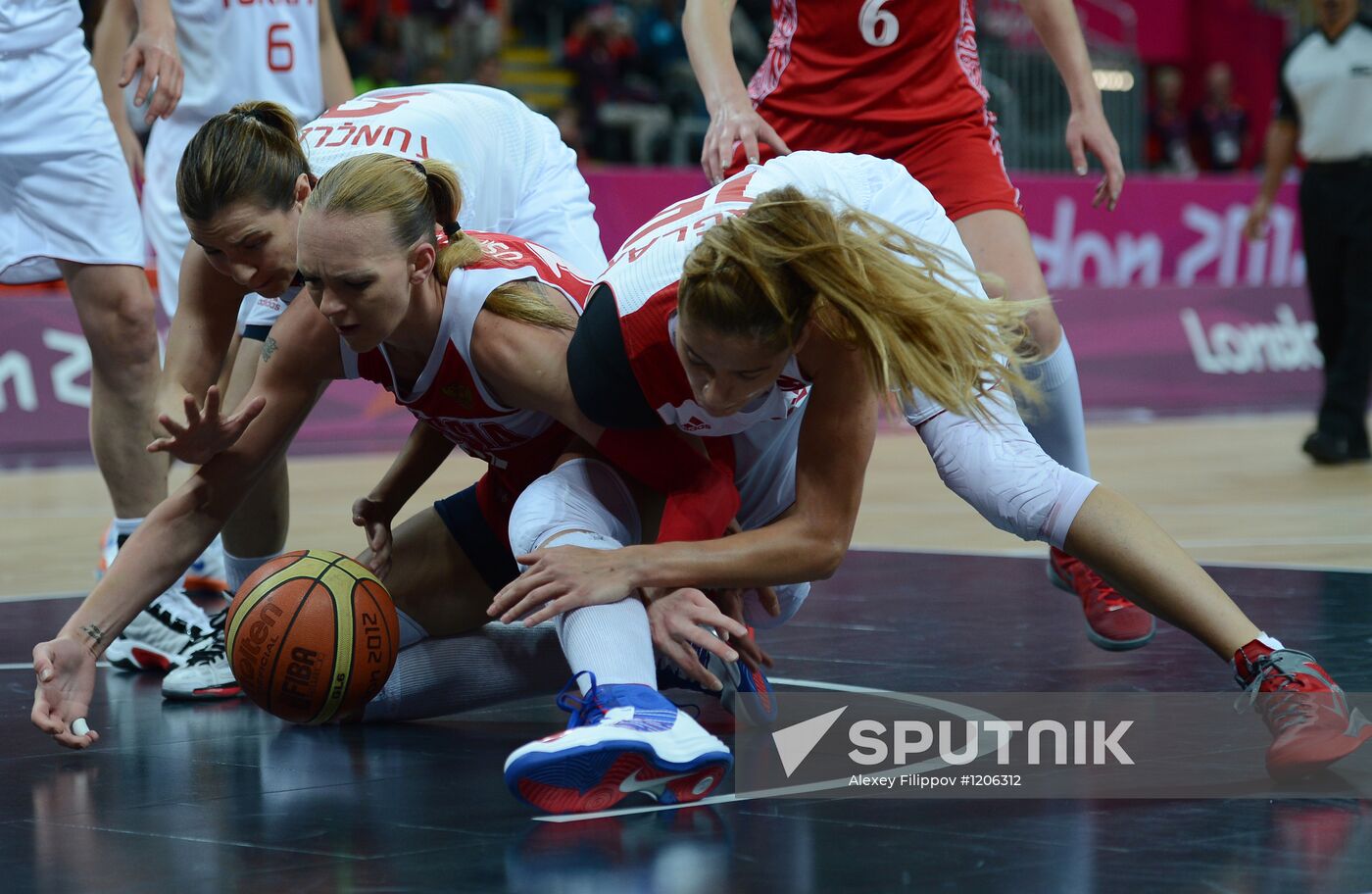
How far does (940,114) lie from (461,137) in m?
1.27

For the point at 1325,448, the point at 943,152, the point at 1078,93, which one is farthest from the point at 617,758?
the point at 1325,448

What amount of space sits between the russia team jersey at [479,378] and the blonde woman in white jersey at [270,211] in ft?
1.03

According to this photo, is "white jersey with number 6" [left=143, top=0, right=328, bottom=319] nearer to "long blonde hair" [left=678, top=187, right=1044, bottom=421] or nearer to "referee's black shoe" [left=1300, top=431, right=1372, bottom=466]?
"long blonde hair" [left=678, top=187, right=1044, bottom=421]

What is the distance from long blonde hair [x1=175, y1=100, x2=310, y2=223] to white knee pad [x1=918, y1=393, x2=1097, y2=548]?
1487mm

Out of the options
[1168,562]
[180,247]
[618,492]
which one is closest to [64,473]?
[180,247]

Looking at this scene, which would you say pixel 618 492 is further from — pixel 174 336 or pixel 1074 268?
pixel 1074 268

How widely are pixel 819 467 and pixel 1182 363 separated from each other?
39.7ft

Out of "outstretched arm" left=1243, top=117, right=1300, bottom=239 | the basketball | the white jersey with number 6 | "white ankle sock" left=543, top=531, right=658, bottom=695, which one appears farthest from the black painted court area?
"outstretched arm" left=1243, top=117, right=1300, bottom=239

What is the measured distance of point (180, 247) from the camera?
6395 millimetres

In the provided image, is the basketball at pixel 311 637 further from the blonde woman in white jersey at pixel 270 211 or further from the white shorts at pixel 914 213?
the white shorts at pixel 914 213

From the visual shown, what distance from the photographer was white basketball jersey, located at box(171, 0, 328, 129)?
6.25 m

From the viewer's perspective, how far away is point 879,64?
5.29 m

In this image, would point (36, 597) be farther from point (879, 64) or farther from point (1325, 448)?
point (1325, 448)

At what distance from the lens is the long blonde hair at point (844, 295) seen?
3.45 m
